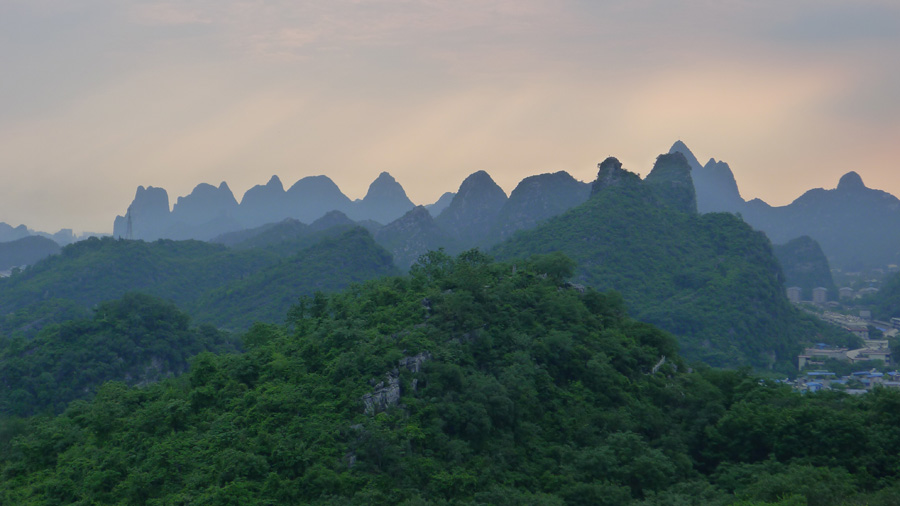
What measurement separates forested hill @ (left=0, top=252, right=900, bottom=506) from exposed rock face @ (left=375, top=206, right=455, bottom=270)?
69.7m

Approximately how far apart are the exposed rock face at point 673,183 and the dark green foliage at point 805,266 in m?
28.2

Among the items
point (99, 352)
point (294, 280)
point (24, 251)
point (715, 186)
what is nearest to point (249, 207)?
point (24, 251)

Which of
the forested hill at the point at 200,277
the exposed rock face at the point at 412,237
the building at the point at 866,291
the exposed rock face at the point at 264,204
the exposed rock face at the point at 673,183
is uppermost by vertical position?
the exposed rock face at the point at 264,204

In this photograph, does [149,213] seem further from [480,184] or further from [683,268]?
[683,268]

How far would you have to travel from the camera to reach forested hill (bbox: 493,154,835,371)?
46.0 meters

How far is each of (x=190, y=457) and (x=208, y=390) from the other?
2496mm

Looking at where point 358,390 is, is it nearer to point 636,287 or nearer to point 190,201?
point 636,287

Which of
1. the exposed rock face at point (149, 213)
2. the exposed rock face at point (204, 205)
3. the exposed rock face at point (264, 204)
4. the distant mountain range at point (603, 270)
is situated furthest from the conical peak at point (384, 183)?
the distant mountain range at point (603, 270)

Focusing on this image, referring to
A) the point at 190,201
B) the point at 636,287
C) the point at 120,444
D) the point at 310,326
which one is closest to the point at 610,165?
the point at 636,287

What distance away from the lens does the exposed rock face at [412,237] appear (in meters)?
92.4

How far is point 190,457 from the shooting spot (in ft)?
49.4

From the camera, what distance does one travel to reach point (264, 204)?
611 feet

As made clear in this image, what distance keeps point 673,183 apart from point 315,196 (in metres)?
125

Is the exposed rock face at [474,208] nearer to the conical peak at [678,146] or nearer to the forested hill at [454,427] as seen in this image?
the conical peak at [678,146]
